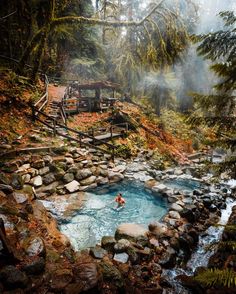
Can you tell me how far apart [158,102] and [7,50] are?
45.9ft

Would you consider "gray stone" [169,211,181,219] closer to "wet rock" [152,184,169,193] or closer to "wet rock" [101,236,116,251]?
"wet rock" [152,184,169,193]

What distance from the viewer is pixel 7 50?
58.5 feet

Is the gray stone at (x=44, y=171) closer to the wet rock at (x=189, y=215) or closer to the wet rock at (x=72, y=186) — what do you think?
the wet rock at (x=72, y=186)

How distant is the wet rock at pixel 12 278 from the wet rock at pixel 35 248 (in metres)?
0.58

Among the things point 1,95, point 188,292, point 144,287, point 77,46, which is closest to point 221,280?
point 144,287

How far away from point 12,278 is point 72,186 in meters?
5.48

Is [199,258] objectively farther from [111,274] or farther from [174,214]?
[111,274]

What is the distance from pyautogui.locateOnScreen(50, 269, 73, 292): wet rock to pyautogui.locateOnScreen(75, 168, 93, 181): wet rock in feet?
17.8

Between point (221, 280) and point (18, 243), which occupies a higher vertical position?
point (221, 280)

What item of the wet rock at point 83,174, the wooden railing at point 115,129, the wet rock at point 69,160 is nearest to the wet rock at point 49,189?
the wet rock at point 83,174

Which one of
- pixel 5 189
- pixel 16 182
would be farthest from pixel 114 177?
pixel 5 189

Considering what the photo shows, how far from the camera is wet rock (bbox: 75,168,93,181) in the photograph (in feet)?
31.1

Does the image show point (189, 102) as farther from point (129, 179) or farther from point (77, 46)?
point (129, 179)

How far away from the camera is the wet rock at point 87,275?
394cm
